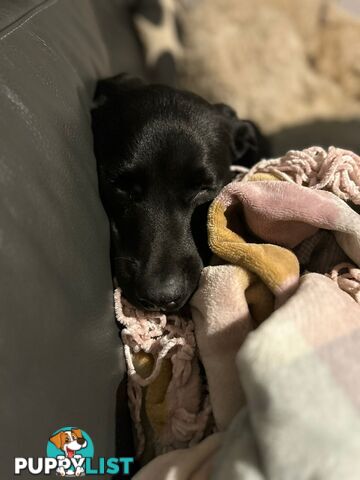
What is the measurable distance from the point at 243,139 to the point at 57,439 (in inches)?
34.3

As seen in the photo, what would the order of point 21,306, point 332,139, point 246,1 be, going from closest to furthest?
point 21,306
point 332,139
point 246,1

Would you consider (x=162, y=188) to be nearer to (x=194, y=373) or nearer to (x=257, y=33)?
(x=194, y=373)

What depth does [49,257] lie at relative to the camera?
0.70 m

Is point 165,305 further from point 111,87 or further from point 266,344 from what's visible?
point 111,87

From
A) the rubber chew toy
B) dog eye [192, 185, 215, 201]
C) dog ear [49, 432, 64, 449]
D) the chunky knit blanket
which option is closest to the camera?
the chunky knit blanket

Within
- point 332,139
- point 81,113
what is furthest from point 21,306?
point 332,139

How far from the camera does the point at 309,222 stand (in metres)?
0.79

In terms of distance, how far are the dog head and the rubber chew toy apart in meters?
0.14

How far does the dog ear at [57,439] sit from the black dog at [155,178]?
265 mm

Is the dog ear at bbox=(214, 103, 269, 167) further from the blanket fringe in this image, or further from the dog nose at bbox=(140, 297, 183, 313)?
the dog nose at bbox=(140, 297, 183, 313)

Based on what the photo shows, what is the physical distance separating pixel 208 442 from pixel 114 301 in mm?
282

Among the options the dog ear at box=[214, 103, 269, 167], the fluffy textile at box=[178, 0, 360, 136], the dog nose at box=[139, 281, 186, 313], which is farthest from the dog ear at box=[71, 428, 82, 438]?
the fluffy textile at box=[178, 0, 360, 136]

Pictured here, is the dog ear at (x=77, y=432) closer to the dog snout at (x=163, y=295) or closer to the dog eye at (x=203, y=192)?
the dog snout at (x=163, y=295)

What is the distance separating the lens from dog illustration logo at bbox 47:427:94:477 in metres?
0.67
